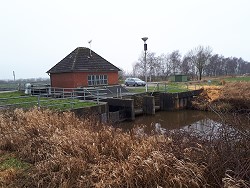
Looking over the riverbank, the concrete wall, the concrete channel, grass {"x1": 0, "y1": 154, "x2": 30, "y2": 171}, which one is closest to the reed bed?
grass {"x1": 0, "y1": 154, "x2": 30, "y2": 171}

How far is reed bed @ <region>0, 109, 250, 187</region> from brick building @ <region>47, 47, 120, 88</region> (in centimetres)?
2007

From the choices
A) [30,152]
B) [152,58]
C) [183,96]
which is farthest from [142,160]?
[152,58]

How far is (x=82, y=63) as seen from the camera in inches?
1144

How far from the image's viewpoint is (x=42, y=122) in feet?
29.0

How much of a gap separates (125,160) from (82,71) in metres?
23.0

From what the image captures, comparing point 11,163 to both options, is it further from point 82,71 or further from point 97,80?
point 97,80

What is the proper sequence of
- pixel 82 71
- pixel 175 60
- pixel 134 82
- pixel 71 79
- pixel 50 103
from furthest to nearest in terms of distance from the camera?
pixel 175 60, pixel 134 82, pixel 82 71, pixel 71 79, pixel 50 103

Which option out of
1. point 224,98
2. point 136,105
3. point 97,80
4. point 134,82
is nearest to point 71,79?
point 97,80

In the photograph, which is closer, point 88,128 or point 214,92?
point 88,128

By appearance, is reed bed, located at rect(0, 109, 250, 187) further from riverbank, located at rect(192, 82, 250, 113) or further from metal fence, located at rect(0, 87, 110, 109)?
riverbank, located at rect(192, 82, 250, 113)

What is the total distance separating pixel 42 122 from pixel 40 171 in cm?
350

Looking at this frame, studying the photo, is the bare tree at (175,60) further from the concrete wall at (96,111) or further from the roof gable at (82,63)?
the concrete wall at (96,111)

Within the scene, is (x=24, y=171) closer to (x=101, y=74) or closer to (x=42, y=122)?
(x=42, y=122)

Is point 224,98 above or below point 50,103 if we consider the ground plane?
below
